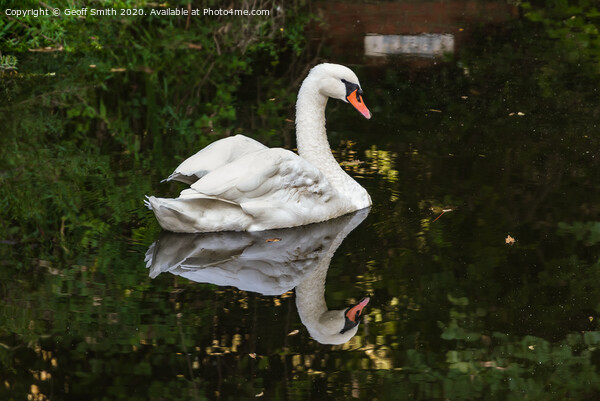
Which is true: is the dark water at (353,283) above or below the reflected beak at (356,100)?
below

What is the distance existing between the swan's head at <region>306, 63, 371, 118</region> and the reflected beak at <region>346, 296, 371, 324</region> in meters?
2.53

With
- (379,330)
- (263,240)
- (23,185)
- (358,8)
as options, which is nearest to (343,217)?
(263,240)

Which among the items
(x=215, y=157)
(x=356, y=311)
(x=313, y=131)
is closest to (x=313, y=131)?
(x=313, y=131)

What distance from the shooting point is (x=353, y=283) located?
715cm

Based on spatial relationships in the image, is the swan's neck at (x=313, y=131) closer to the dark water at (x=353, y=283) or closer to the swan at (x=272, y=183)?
the swan at (x=272, y=183)

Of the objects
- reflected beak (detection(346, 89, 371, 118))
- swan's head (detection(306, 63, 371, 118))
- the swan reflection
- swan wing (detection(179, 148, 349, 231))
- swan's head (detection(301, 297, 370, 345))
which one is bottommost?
swan's head (detection(301, 297, 370, 345))

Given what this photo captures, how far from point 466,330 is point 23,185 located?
188 inches

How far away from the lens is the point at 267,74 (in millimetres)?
14055

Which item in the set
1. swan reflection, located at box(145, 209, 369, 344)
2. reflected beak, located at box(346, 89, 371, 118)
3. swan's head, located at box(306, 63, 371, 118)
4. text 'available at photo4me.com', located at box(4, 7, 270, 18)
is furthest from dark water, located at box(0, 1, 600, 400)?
text 'available at photo4me.com', located at box(4, 7, 270, 18)

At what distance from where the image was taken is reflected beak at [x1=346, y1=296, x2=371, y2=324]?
657 centimetres

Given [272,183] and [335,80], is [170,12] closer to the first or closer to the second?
[335,80]

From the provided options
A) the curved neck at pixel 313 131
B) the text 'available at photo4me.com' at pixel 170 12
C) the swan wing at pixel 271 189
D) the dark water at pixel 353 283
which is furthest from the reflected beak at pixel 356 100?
the text 'available at photo4me.com' at pixel 170 12

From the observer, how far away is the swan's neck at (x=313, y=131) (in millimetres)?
8711

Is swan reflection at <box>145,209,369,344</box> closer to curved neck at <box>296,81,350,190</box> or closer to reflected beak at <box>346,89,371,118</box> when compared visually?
curved neck at <box>296,81,350,190</box>
